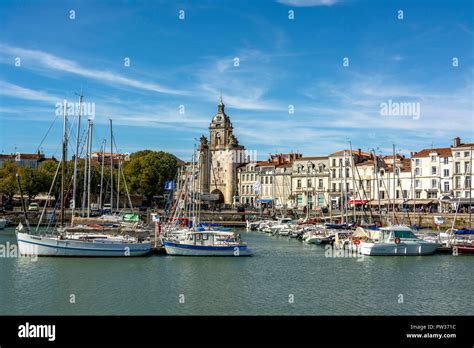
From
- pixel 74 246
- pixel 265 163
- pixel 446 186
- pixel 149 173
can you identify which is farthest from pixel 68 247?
pixel 265 163

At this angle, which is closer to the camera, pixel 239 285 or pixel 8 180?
pixel 239 285

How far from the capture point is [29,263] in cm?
3650

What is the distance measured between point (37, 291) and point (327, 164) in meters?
72.0

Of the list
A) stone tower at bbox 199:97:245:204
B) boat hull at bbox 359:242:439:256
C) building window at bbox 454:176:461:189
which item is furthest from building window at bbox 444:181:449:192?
stone tower at bbox 199:97:245:204

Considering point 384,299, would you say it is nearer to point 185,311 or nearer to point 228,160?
point 185,311

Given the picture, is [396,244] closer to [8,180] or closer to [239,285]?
[239,285]

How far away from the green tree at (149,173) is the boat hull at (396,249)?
60608 mm

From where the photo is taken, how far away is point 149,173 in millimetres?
98375

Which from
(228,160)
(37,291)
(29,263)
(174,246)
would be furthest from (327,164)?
(37,291)

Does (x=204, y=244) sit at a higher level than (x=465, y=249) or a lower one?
higher

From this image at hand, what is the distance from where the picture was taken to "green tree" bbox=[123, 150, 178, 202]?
98.2m

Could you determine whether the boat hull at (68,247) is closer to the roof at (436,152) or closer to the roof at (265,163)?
the roof at (436,152)

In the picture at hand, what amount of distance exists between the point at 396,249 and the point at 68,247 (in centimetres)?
2179

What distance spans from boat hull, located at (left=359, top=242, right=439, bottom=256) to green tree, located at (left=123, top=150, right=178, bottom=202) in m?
60.6
